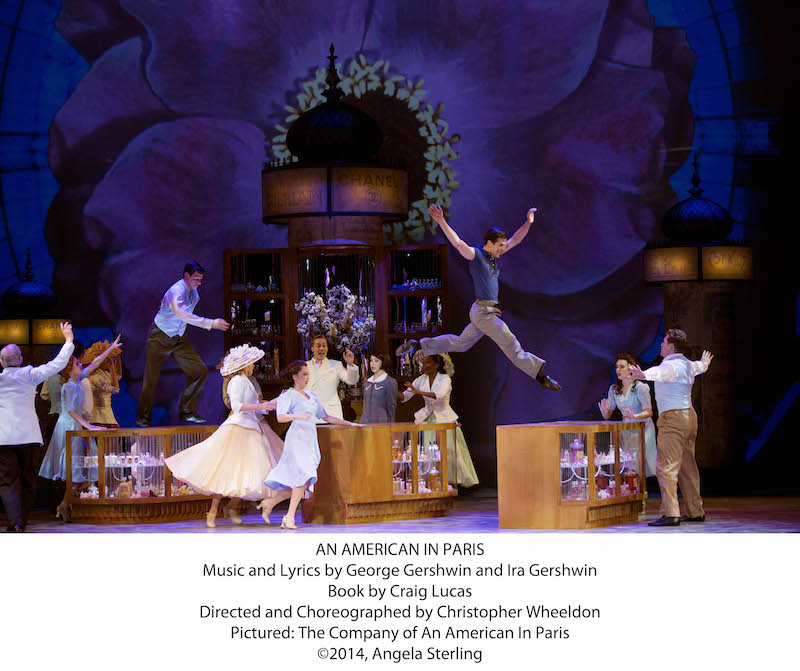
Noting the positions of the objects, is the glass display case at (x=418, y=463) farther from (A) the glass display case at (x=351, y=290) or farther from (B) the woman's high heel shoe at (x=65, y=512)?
(B) the woman's high heel shoe at (x=65, y=512)

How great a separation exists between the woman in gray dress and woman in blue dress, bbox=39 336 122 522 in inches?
88.6

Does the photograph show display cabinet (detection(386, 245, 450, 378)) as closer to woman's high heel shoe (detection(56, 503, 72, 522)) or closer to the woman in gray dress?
the woman in gray dress

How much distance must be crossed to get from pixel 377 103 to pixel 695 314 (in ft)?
13.3

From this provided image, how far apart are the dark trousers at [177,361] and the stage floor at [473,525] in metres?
1.14

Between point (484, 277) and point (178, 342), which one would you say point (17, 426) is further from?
point (484, 277)

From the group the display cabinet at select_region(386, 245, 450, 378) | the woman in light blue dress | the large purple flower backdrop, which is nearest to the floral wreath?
the large purple flower backdrop

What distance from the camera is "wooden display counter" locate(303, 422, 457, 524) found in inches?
423

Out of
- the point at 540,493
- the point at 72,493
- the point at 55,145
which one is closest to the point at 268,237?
the point at 55,145

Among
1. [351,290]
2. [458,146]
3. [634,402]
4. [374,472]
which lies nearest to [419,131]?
[458,146]

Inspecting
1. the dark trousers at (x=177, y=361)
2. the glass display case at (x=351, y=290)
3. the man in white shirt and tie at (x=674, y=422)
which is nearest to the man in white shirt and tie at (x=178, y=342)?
the dark trousers at (x=177, y=361)

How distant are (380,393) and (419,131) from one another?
3527 mm

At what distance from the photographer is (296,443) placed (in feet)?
33.8

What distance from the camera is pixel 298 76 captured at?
48.1 feet

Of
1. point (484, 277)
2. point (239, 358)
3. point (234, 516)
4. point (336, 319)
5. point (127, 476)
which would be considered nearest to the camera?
point (484, 277)
